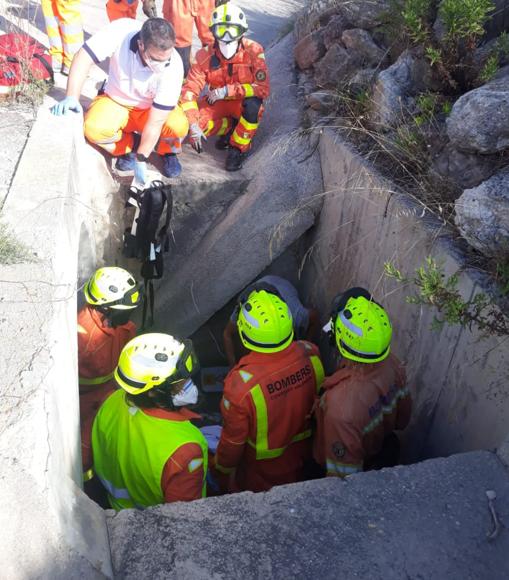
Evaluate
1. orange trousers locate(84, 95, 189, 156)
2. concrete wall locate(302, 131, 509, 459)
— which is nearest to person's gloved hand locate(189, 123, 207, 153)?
orange trousers locate(84, 95, 189, 156)

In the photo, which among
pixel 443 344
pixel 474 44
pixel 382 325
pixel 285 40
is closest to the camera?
pixel 382 325

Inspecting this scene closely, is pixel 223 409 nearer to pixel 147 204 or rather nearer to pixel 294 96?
pixel 147 204

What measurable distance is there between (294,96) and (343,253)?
6.79 ft

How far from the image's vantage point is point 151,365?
2.51m

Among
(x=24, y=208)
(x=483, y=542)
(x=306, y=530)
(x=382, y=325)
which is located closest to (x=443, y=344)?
(x=382, y=325)

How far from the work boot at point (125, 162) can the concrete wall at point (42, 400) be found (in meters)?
1.41

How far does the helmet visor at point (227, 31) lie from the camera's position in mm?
4844

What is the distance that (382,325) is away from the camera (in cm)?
279

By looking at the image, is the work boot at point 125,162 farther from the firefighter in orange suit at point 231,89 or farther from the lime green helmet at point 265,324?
the lime green helmet at point 265,324

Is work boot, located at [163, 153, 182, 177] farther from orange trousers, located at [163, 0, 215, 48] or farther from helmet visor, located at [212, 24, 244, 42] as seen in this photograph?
orange trousers, located at [163, 0, 215, 48]

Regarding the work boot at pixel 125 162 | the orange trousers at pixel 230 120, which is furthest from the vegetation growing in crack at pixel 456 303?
the orange trousers at pixel 230 120

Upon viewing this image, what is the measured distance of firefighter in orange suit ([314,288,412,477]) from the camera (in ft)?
9.04

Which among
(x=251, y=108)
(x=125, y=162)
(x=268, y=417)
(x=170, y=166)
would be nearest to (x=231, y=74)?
(x=251, y=108)

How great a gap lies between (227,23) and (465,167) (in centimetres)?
255
